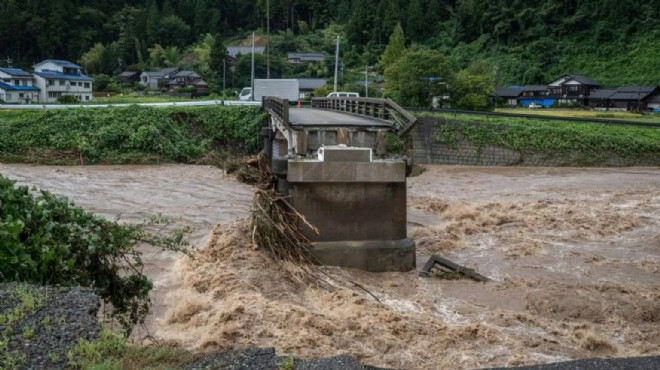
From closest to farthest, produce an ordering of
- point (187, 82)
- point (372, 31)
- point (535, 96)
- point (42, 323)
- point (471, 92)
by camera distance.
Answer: point (42, 323) < point (471, 92) < point (535, 96) < point (187, 82) < point (372, 31)

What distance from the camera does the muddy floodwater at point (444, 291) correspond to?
9930 mm

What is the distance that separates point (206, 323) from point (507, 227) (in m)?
11.9

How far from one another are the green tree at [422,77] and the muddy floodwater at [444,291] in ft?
75.9

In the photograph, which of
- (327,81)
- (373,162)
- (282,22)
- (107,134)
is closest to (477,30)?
(327,81)

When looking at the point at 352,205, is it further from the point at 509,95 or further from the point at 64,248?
the point at 509,95

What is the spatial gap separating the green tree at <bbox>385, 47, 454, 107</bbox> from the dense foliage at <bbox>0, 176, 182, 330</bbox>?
39.5m

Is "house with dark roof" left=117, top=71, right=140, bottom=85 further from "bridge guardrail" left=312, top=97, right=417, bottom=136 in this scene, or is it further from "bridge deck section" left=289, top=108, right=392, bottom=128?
"bridge deck section" left=289, top=108, right=392, bottom=128

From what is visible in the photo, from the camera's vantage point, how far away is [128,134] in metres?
34.2

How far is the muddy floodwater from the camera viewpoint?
993cm

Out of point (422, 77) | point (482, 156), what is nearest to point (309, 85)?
point (422, 77)

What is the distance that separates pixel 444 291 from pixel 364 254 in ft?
6.68

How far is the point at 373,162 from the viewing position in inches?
565

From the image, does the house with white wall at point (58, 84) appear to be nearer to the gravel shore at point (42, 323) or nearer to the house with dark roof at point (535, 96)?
the house with dark roof at point (535, 96)

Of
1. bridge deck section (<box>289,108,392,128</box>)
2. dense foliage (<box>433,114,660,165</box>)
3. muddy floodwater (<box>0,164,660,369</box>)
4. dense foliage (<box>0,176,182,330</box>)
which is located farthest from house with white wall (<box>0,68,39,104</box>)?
dense foliage (<box>0,176,182,330</box>)
